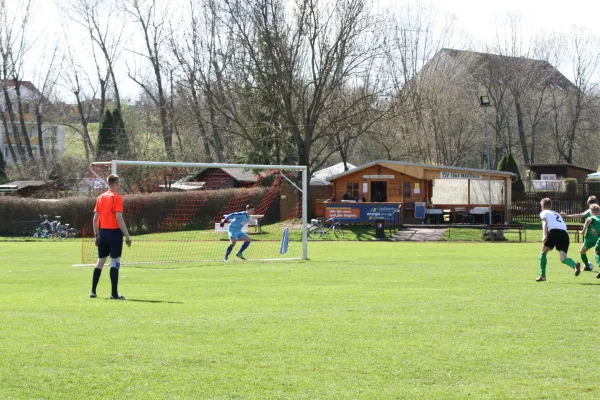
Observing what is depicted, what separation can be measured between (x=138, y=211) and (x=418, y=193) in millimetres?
16538

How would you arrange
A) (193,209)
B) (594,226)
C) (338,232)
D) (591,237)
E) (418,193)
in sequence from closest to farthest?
1. (594,226)
2. (591,237)
3. (338,232)
4. (193,209)
5. (418,193)

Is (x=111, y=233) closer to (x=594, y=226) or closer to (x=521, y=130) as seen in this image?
(x=594, y=226)

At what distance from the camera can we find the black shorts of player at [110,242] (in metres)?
13.7

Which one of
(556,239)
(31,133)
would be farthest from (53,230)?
(31,133)

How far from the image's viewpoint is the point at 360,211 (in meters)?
48.0

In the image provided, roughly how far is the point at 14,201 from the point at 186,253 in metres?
21.8

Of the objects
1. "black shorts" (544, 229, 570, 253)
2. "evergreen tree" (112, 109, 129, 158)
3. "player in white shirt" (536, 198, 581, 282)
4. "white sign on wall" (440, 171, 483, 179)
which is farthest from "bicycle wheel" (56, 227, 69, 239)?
"black shorts" (544, 229, 570, 253)

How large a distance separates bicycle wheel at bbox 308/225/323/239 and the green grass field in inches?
1040

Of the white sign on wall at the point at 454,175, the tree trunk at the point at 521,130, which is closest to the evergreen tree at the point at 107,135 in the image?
the white sign on wall at the point at 454,175

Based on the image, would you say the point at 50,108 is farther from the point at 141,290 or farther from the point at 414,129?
the point at 141,290

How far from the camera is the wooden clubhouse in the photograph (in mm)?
48375

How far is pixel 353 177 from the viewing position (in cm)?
5203

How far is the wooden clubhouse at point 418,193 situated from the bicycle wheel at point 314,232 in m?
4.07

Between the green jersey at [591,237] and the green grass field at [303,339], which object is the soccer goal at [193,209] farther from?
the green grass field at [303,339]
